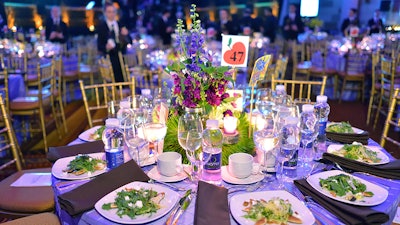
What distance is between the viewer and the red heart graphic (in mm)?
1959

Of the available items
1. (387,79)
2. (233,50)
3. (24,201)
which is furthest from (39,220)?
(387,79)

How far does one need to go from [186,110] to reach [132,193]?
56 cm

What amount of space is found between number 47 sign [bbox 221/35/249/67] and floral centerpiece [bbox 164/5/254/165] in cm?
13

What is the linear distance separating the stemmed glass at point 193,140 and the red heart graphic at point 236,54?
0.43 metres

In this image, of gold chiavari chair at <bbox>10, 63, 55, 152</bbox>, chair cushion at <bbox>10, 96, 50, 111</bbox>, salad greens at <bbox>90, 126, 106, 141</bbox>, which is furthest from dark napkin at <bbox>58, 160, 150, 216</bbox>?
chair cushion at <bbox>10, 96, 50, 111</bbox>

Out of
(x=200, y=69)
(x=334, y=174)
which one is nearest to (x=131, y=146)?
(x=200, y=69)

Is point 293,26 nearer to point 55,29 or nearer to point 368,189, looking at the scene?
point 55,29

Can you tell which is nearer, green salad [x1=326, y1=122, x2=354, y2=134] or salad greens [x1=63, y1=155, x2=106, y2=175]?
salad greens [x1=63, y1=155, x2=106, y2=175]

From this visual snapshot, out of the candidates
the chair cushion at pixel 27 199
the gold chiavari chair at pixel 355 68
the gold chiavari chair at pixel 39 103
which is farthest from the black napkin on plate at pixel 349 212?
the gold chiavari chair at pixel 355 68

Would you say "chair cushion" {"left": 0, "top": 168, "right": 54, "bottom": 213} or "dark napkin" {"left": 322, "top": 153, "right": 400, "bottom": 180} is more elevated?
"dark napkin" {"left": 322, "top": 153, "right": 400, "bottom": 180}

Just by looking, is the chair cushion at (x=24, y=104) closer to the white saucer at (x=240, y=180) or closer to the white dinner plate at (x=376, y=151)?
the white saucer at (x=240, y=180)

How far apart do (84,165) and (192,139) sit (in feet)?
1.75

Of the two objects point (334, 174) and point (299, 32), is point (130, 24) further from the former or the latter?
point (334, 174)

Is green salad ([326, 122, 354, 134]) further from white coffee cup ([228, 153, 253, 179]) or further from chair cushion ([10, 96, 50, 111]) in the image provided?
chair cushion ([10, 96, 50, 111])
